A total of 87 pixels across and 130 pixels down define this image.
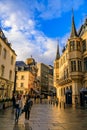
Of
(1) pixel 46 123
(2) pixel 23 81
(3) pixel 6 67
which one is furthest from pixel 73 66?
(2) pixel 23 81

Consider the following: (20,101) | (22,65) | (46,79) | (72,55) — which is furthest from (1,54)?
(46,79)

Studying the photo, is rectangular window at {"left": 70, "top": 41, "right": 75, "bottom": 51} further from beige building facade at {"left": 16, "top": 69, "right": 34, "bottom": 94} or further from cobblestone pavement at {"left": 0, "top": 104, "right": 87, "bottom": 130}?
beige building facade at {"left": 16, "top": 69, "right": 34, "bottom": 94}

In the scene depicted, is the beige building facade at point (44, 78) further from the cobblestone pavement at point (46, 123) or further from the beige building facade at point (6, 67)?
the cobblestone pavement at point (46, 123)

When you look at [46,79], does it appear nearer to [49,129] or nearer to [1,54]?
[1,54]

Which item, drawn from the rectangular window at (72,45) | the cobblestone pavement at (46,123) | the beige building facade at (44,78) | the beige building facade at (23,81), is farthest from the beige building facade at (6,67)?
the beige building facade at (44,78)

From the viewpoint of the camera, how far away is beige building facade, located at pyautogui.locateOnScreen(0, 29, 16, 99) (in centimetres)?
3119

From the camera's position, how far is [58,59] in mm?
60156

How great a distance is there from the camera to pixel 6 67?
110 feet

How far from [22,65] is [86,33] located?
152 feet

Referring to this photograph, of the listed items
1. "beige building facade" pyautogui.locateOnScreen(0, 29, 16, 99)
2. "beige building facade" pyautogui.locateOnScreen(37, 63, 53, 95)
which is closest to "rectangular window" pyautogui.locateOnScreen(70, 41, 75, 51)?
"beige building facade" pyautogui.locateOnScreen(0, 29, 16, 99)

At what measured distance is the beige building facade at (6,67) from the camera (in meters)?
31.2

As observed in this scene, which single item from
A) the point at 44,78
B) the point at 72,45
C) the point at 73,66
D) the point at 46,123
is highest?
the point at 72,45

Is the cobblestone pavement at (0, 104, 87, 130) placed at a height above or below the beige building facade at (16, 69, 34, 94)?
below

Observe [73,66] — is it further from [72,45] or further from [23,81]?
[23,81]
